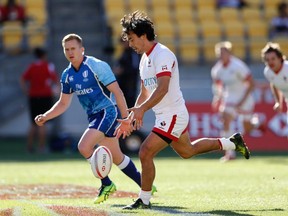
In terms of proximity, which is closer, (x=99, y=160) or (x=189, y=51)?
(x=99, y=160)

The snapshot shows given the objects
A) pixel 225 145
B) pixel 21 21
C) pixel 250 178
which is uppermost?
pixel 21 21

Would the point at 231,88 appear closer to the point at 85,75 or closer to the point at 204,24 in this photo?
the point at 204,24

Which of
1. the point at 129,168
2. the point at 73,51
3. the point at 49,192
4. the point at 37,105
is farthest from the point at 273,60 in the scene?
the point at 37,105

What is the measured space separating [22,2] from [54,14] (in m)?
0.98

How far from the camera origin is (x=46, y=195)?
1204 centimetres

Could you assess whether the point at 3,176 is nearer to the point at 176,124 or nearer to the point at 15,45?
the point at 176,124

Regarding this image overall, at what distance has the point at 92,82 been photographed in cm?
1140

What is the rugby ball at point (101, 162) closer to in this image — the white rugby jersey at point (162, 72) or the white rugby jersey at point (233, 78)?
the white rugby jersey at point (162, 72)

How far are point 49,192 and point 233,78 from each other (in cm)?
784

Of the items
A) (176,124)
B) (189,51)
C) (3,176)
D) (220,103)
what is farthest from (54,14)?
(176,124)

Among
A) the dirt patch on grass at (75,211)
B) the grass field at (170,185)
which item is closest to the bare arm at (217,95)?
the grass field at (170,185)

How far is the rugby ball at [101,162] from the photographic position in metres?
10.7

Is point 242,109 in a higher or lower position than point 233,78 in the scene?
lower

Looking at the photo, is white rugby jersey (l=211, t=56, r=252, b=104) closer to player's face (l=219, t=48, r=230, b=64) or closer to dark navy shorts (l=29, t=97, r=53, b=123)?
player's face (l=219, t=48, r=230, b=64)
